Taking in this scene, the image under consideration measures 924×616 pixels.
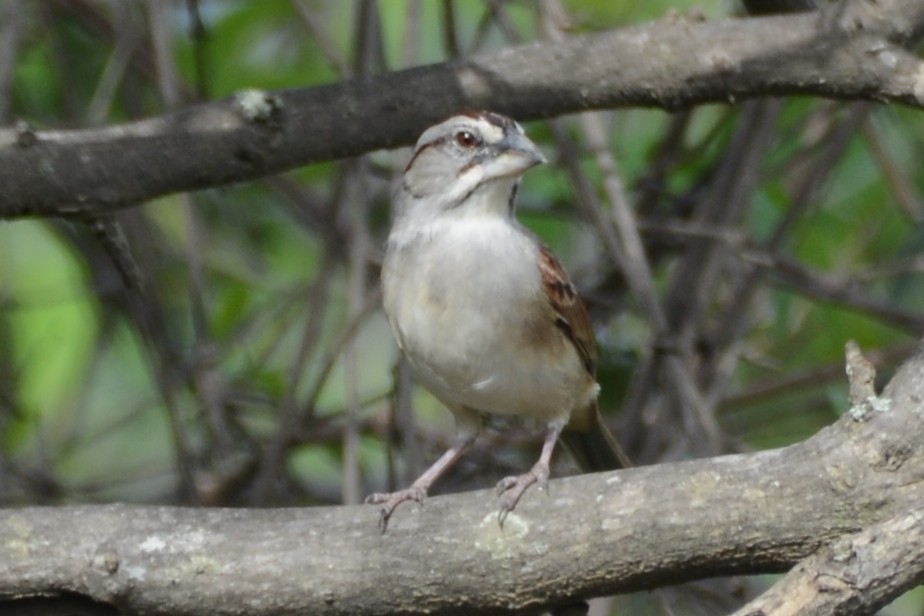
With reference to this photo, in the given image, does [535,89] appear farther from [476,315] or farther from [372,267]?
[372,267]

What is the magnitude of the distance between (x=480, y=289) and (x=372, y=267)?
5.58 ft

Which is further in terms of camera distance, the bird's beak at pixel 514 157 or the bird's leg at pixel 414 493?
the bird's beak at pixel 514 157

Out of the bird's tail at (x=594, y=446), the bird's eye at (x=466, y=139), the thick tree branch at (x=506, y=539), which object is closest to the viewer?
the thick tree branch at (x=506, y=539)

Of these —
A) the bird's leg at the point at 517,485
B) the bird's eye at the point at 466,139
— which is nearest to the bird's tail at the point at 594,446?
the bird's leg at the point at 517,485

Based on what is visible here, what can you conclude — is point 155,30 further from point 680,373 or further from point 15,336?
point 680,373

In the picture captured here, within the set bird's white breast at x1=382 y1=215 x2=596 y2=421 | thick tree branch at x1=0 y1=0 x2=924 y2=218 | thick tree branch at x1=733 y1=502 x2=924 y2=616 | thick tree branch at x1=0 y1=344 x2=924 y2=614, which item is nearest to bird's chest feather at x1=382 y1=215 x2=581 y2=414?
bird's white breast at x1=382 y1=215 x2=596 y2=421

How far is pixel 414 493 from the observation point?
371 cm

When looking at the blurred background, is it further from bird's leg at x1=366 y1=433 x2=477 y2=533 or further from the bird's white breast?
the bird's white breast

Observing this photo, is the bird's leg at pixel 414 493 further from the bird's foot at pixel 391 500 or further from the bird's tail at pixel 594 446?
the bird's tail at pixel 594 446

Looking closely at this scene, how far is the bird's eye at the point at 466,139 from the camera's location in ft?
13.3

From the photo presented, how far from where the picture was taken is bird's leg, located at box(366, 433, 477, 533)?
3.29 metres

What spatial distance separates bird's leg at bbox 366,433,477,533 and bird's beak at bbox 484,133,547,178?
859 millimetres

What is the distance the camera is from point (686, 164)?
5.82 meters

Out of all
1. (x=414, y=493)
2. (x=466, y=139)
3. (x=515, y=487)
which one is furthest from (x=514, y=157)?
(x=515, y=487)
